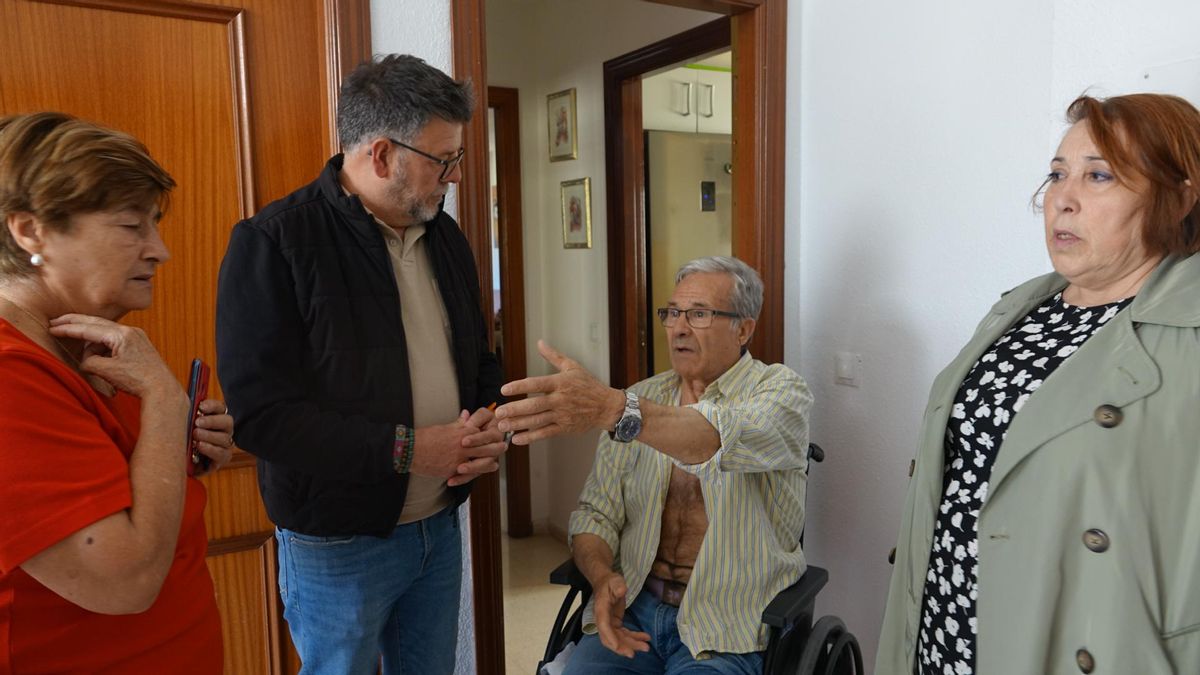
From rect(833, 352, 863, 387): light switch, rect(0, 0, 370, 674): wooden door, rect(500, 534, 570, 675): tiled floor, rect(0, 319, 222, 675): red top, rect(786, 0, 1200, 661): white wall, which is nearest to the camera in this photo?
rect(0, 319, 222, 675): red top

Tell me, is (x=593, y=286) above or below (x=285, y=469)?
above

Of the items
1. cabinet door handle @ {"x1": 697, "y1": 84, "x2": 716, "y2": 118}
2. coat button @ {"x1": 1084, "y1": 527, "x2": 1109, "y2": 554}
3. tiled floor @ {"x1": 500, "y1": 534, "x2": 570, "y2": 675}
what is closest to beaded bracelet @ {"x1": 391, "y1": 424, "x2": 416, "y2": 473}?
coat button @ {"x1": 1084, "y1": 527, "x2": 1109, "y2": 554}

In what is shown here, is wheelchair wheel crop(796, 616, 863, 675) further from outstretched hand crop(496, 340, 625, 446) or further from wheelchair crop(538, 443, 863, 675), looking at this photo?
outstretched hand crop(496, 340, 625, 446)

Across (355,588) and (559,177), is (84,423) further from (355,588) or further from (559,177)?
(559,177)

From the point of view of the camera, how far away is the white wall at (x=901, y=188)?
1.80m

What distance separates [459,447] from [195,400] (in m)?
0.45

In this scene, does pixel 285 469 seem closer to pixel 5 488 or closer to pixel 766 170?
pixel 5 488

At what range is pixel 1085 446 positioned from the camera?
1.12 metres

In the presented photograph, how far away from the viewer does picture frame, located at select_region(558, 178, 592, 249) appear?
3539 mm

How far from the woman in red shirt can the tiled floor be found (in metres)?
1.76

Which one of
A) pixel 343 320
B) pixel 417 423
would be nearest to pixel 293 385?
pixel 343 320

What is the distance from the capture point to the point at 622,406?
1472mm

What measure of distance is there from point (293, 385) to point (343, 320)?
14 cm

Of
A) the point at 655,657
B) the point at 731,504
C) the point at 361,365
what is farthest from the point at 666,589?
the point at 361,365
